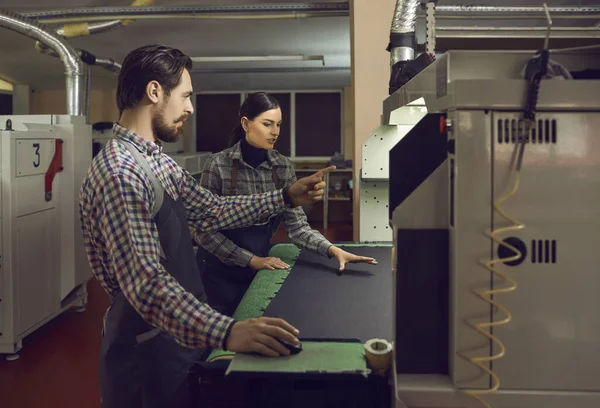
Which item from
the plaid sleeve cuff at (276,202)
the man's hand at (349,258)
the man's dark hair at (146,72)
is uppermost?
the man's dark hair at (146,72)

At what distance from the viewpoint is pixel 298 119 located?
29.4ft

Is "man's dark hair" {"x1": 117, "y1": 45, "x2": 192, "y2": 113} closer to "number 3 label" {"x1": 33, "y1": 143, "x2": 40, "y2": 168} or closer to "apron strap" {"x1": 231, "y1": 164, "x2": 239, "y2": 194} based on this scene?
"apron strap" {"x1": 231, "y1": 164, "x2": 239, "y2": 194}

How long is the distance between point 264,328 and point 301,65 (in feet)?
20.5

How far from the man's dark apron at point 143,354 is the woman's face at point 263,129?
4.00 feet

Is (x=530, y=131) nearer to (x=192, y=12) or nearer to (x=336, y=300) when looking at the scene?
(x=336, y=300)

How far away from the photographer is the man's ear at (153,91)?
145 cm

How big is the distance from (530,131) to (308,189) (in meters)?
0.98

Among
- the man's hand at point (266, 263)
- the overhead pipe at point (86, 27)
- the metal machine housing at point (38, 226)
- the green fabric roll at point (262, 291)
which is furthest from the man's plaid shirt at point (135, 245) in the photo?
the overhead pipe at point (86, 27)

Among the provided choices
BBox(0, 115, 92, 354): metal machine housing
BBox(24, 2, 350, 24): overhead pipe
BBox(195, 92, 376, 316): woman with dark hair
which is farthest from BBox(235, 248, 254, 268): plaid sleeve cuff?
BBox(24, 2, 350, 24): overhead pipe

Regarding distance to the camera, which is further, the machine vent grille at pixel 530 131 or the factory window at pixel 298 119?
the factory window at pixel 298 119

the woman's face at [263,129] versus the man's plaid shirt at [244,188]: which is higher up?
the woman's face at [263,129]

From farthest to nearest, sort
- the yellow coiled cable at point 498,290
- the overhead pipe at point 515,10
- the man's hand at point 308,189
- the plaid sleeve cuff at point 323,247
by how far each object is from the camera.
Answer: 1. the overhead pipe at point 515,10
2. the plaid sleeve cuff at point 323,247
3. the man's hand at point 308,189
4. the yellow coiled cable at point 498,290

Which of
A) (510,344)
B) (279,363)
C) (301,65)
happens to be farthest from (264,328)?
(301,65)

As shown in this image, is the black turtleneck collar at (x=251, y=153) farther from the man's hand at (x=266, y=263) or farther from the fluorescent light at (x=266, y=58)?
the fluorescent light at (x=266, y=58)
